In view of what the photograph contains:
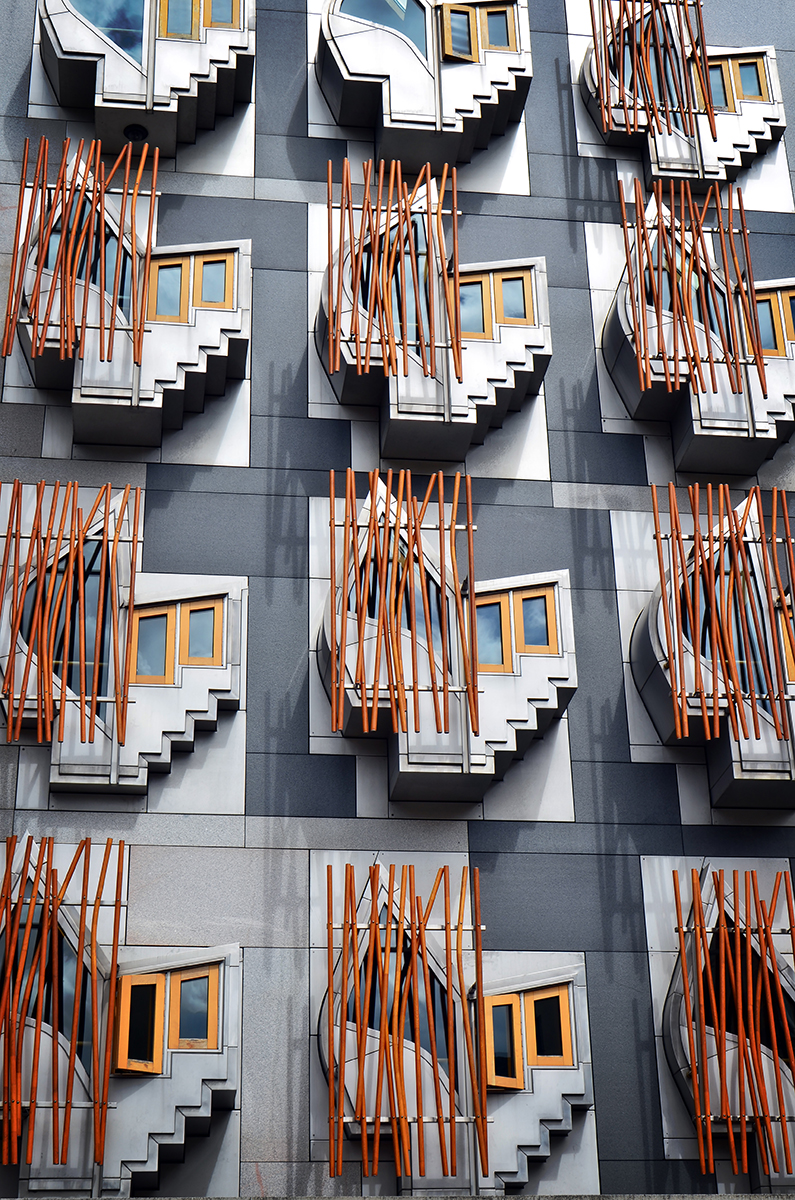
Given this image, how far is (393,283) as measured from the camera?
13617 millimetres

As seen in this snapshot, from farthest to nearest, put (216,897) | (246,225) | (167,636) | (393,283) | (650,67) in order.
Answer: (650,67)
(246,225)
(393,283)
(167,636)
(216,897)

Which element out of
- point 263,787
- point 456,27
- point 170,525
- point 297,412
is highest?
point 456,27

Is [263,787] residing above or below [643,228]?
below

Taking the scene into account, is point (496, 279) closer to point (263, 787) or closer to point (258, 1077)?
point (263, 787)

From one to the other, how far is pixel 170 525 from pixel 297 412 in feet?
5.17

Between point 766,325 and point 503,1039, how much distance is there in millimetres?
7083

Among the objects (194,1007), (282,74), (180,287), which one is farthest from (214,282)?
(194,1007)

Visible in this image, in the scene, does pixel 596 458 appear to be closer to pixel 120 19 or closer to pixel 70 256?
pixel 70 256

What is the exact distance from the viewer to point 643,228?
563 inches

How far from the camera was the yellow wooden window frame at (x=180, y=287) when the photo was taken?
43.6 feet

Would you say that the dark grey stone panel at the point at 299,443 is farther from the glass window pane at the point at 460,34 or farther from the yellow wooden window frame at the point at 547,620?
the glass window pane at the point at 460,34

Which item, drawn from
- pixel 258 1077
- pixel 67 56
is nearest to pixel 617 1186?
pixel 258 1077

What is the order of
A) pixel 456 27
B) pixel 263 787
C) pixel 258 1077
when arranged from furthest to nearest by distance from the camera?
pixel 456 27, pixel 263 787, pixel 258 1077

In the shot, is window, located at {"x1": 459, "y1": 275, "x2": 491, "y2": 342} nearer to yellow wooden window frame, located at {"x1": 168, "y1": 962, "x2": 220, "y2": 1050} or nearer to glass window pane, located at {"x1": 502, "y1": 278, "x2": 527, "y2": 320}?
glass window pane, located at {"x1": 502, "y1": 278, "x2": 527, "y2": 320}
